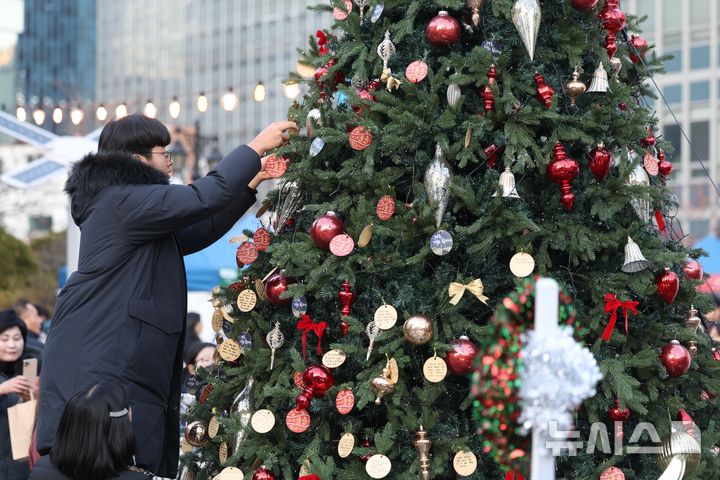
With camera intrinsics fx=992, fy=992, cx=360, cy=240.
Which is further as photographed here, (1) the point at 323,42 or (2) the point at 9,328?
(2) the point at 9,328

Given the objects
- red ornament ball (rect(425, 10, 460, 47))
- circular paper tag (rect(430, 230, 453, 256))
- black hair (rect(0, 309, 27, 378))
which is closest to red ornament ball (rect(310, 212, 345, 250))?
circular paper tag (rect(430, 230, 453, 256))

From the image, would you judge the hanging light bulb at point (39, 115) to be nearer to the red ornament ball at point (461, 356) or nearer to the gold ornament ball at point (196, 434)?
the gold ornament ball at point (196, 434)

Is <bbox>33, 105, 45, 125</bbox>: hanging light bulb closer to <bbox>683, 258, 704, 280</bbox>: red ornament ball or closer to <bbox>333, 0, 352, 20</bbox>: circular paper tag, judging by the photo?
<bbox>333, 0, 352, 20</bbox>: circular paper tag

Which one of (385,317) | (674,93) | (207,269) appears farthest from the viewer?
(674,93)

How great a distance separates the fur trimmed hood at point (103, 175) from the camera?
141 inches

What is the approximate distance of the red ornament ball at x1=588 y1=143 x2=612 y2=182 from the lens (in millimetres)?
3551

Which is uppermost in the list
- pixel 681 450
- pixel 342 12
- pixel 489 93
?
pixel 342 12

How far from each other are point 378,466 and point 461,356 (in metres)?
0.49

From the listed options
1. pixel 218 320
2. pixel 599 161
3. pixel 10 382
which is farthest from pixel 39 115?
pixel 599 161

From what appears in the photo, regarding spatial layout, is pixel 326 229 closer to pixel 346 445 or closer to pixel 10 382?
pixel 346 445

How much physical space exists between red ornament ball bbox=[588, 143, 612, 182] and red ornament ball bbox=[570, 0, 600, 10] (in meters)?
0.53

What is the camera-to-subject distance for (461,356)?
11.1 feet

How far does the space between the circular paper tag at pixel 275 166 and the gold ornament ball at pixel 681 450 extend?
1772 millimetres

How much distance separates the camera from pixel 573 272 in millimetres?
3613
